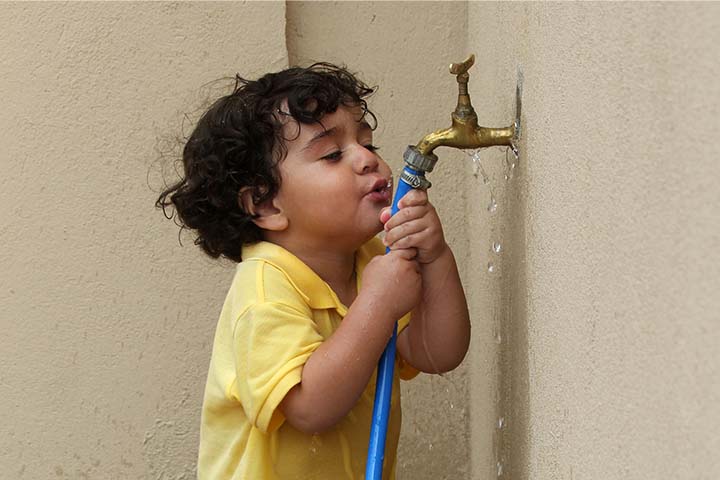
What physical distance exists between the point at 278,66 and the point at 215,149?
588mm

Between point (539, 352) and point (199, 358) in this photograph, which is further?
point (199, 358)

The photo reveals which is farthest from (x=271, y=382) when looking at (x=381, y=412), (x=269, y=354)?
(x=381, y=412)

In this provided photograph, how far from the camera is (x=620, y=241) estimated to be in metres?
0.88

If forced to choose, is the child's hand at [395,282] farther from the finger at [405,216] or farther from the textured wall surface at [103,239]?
the textured wall surface at [103,239]

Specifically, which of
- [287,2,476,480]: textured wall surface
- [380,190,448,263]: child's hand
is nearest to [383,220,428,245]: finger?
[380,190,448,263]: child's hand

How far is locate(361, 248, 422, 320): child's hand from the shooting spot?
1.56 meters

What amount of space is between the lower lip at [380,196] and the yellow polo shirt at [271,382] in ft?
0.51

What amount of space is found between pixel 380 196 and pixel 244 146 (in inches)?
9.7

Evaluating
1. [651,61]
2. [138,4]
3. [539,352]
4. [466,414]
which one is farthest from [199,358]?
[651,61]

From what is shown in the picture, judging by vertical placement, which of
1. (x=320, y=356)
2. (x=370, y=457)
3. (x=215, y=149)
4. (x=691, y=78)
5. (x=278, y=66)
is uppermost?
(x=278, y=66)

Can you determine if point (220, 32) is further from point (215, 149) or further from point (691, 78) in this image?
point (691, 78)

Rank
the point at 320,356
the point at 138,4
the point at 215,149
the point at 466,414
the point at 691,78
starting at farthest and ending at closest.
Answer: the point at 466,414
the point at 138,4
the point at 215,149
the point at 320,356
the point at 691,78

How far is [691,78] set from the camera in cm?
67

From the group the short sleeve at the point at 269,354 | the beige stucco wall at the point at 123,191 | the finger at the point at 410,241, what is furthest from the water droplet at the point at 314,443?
the beige stucco wall at the point at 123,191
